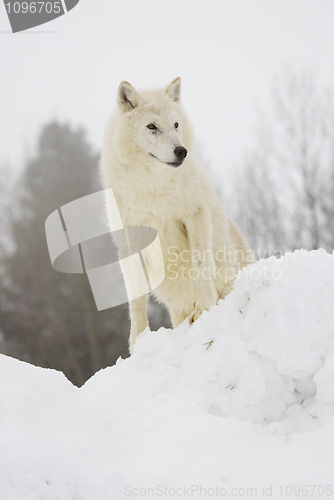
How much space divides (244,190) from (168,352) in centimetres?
1426

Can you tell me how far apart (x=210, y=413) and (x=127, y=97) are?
3.07 m

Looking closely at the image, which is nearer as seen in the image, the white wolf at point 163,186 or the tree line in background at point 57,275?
the white wolf at point 163,186

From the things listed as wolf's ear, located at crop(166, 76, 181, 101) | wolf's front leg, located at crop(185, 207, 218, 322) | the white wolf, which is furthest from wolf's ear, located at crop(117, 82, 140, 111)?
wolf's front leg, located at crop(185, 207, 218, 322)

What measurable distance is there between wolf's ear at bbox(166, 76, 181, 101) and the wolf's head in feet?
0.31

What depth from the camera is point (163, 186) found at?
3.86 metres

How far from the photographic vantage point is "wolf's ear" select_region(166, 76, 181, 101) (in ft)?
13.6

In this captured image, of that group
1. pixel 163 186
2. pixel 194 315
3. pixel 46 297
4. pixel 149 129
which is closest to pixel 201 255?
pixel 194 315

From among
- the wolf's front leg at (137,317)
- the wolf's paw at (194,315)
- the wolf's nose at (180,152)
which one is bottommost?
the wolf's front leg at (137,317)

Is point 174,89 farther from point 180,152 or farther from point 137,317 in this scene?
point 137,317

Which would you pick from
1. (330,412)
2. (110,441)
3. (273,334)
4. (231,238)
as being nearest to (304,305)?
(273,334)

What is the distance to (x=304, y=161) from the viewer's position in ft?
45.3

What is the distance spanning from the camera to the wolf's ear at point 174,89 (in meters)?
4.13

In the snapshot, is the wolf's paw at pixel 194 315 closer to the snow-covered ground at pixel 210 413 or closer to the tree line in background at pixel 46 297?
the snow-covered ground at pixel 210 413

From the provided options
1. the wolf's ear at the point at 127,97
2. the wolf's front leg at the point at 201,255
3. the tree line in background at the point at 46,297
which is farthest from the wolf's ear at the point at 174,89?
the tree line in background at the point at 46,297
